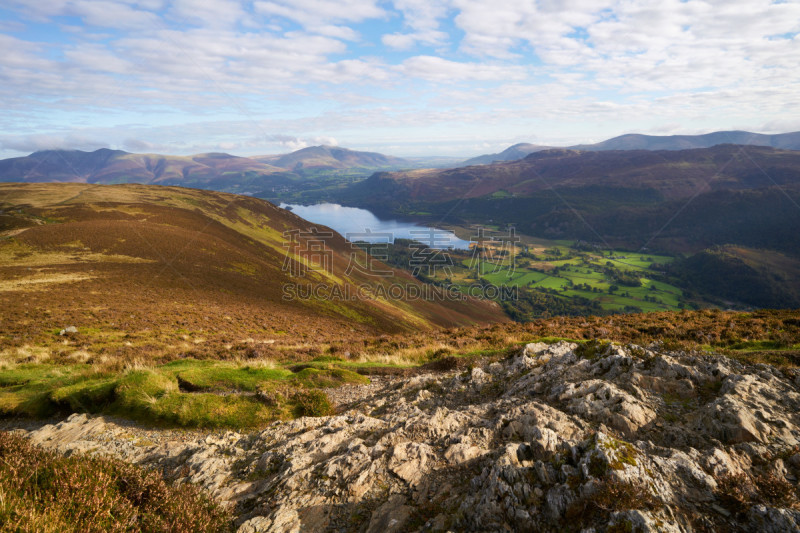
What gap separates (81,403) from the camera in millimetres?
10500

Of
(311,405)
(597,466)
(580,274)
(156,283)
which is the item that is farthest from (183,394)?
(580,274)

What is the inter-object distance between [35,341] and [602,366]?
101ft

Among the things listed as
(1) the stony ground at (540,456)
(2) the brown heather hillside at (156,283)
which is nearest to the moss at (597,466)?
(1) the stony ground at (540,456)

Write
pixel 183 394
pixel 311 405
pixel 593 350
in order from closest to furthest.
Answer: pixel 311 405, pixel 183 394, pixel 593 350

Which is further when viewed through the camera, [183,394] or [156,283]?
[156,283]

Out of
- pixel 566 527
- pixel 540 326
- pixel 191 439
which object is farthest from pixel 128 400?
pixel 540 326

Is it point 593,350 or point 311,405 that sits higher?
point 593,350

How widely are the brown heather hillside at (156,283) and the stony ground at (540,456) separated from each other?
42.0 ft

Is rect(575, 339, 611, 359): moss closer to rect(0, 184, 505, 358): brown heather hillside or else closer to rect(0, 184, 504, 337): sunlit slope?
rect(0, 184, 505, 358): brown heather hillside

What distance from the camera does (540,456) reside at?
17.7 ft

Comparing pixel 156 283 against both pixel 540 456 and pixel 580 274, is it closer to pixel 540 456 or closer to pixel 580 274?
pixel 540 456

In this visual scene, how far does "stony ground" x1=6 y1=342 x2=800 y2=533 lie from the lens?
4258 mm

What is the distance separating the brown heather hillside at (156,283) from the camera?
79.2 feet

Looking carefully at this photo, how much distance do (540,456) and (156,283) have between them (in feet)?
156
